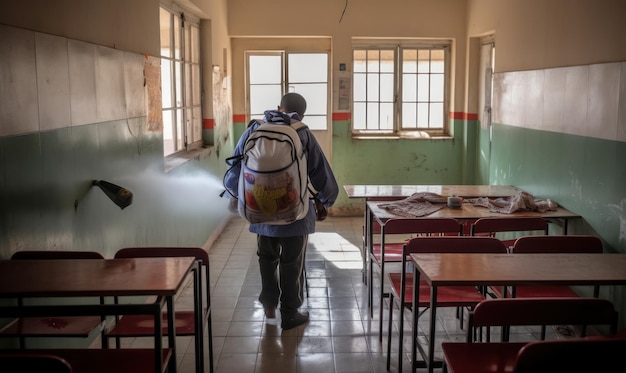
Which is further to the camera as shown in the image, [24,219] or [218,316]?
[218,316]

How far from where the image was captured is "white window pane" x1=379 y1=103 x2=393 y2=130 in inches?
319

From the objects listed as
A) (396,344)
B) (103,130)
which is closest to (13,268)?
(103,130)

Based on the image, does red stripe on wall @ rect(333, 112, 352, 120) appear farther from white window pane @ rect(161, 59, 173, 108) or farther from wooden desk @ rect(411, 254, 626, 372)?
wooden desk @ rect(411, 254, 626, 372)

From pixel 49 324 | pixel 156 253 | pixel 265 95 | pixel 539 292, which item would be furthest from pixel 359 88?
pixel 49 324

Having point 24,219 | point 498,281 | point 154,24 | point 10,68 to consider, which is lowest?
point 498,281

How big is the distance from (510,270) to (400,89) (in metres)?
5.61

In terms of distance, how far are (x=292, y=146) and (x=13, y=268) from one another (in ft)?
5.15

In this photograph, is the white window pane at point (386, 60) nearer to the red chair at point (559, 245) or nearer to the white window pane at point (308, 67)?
the white window pane at point (308, 67)

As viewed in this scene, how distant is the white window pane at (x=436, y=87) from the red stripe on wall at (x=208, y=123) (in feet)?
9.82

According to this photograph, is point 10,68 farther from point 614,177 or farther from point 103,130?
point 614,177

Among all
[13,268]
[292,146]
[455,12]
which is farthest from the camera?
[455,12]

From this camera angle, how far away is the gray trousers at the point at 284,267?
158 inches

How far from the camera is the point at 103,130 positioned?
3582mm

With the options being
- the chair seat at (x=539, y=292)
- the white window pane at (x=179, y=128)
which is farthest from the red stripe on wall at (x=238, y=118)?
the chair seat at (x=539, y=292)
